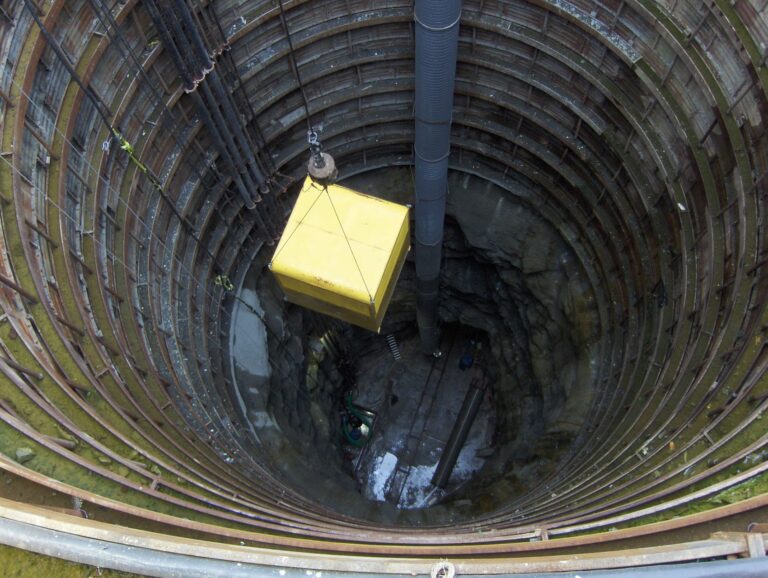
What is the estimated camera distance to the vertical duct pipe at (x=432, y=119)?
38.7 ft

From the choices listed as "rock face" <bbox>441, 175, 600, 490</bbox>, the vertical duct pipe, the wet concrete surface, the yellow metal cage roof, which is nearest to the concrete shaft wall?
"rock face" <bbox>441, 175, 600, 490</bbox>

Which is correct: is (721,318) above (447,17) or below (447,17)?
below

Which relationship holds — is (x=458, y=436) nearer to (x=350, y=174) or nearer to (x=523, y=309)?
(x=523, y=309)

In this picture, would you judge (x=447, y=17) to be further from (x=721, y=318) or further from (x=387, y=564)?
(x=387, y=564)

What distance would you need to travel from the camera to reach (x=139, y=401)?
452 inches

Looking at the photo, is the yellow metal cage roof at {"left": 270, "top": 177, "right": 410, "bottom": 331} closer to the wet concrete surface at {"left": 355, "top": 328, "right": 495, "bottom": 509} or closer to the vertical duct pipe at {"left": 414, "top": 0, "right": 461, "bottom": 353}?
the vertical duct pipe at {"left": 414, "top": 0, "right": 461, "bottom": 353}

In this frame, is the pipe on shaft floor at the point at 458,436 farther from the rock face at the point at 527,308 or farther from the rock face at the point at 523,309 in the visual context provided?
the rock face at the point at 527,308

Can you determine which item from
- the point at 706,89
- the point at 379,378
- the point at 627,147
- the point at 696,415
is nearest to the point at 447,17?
the point at 706,89

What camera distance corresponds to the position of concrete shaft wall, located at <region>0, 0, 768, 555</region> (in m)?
9.12

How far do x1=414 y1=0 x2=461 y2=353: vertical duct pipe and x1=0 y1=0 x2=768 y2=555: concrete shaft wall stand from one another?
161 inches

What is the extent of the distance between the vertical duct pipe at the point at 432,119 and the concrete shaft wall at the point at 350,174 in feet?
13.4

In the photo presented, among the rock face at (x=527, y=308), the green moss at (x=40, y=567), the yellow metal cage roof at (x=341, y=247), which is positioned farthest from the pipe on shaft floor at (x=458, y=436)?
the green moss at (x=40, y=567)

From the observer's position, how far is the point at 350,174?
68.9 ft

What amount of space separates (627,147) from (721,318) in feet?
21.0
